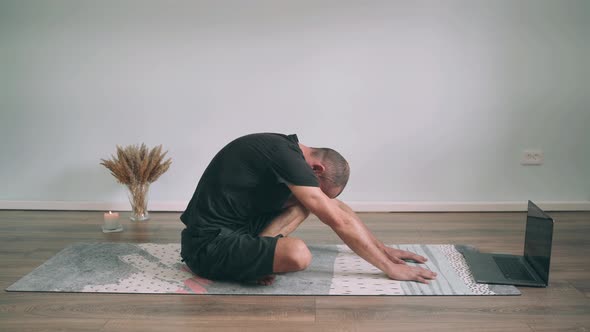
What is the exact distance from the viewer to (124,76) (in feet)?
13.4

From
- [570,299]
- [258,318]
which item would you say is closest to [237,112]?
[258,318]

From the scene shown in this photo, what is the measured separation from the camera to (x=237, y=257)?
2.62 meters

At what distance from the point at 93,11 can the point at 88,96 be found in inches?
21.9

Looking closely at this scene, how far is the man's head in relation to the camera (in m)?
2.73

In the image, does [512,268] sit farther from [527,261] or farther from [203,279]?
[203,279]

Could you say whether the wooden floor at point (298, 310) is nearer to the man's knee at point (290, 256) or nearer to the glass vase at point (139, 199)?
the man's knee at point (290, 256)

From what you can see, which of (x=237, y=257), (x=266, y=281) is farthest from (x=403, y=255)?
(x=237, y=257)

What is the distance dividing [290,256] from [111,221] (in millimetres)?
1477

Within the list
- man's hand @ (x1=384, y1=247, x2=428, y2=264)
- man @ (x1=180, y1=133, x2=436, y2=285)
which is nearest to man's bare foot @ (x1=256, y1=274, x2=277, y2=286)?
man @ (x1=180, y1=133, x2=436, y2=285)

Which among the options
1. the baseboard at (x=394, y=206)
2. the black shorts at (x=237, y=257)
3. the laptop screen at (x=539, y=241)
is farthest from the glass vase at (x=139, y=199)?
the laptop screen at (x=539, y=241)

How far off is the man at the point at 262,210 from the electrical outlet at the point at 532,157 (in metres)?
1.77

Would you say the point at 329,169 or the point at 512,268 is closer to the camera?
the point at 329,169

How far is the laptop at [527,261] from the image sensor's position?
105 inches

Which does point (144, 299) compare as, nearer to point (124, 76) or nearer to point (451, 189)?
point (124, 76)
